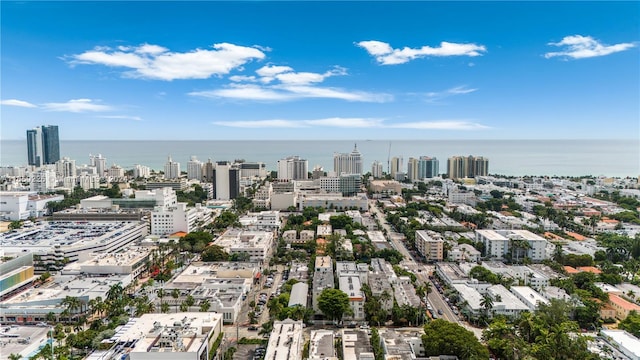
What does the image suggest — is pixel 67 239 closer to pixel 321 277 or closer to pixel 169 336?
pixel 321 277

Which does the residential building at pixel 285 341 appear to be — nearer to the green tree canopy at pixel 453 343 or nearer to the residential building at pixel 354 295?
the residential building at pixel 354 295

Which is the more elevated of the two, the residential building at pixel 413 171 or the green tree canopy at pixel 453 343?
the residential building at pixel 413 171

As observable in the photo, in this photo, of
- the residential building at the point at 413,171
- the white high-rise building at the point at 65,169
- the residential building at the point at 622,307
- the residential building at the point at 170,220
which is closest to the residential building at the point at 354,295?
the residential building at the point at 622,307

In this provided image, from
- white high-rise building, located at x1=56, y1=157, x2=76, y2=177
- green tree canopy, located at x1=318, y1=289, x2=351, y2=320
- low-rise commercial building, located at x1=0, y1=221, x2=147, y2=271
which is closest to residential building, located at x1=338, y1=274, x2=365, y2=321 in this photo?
green tree canopy, located at x1=318, y1=289, x2=351, y2=320

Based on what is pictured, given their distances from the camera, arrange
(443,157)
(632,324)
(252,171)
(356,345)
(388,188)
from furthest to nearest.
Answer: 1. (443,157)
2. (252,171)
3. (388,188)
4. (632,324)
5. (356,345)

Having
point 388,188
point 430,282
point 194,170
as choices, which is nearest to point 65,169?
point 194,170

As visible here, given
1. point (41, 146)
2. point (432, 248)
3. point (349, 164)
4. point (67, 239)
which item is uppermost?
point (41, 146)
